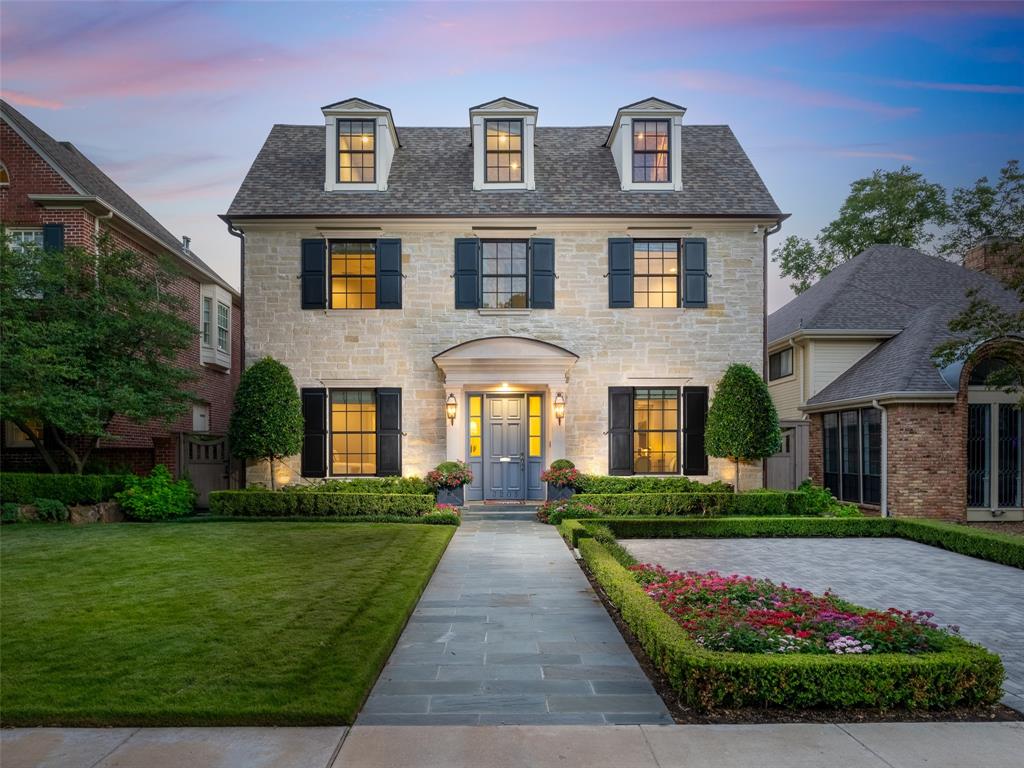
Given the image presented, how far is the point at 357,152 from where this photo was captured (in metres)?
16.1

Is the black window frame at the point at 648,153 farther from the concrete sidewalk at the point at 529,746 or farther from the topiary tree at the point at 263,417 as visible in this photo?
the concrete sidewalk at the point at 529,746

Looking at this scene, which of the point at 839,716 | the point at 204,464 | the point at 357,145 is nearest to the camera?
the point at 839,716

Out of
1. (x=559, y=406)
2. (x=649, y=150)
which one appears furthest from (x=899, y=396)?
(x=649, y=150)

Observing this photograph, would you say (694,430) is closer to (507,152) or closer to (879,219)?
(507,152)

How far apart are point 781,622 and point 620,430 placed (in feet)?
33.8

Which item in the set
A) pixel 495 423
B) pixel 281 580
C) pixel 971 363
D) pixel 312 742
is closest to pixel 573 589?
pixel 281 580

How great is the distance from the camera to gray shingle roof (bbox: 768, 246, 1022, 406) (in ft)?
48.8

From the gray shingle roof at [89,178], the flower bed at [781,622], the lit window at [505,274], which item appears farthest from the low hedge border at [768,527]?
the gray shingle roof at [89,178]

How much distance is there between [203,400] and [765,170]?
6146 centimetres

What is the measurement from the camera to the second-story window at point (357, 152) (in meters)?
16.0

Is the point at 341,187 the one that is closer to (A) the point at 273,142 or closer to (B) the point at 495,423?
(A) the point at 273,142

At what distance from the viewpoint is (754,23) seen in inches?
394

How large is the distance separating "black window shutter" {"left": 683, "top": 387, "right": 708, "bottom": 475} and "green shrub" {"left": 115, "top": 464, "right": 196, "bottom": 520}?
1126 centimetres

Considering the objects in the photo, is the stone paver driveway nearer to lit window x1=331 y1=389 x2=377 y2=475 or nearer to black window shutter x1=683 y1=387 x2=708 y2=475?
black window shutter x1=683 y1=387 x2=708 y2=475
